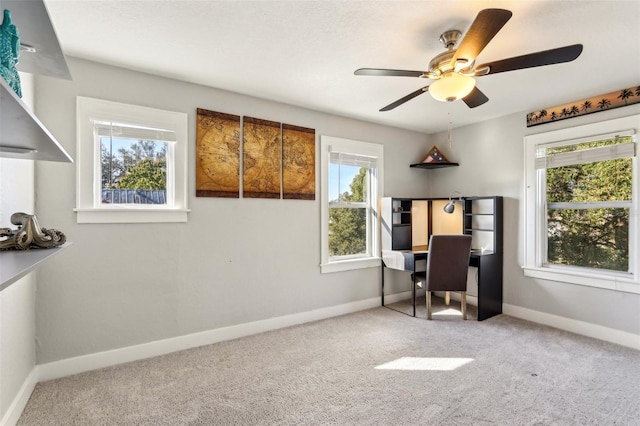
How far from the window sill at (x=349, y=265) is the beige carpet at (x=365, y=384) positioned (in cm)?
79

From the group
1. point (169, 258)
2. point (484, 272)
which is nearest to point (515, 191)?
point (484, 272)

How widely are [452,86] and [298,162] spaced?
76.4 inches

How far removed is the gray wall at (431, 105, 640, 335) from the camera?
3145 millimetres

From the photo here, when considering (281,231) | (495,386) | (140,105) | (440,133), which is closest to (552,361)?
(495,386)

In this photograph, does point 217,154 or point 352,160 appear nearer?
point 217,154

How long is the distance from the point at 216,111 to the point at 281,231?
4.54ft

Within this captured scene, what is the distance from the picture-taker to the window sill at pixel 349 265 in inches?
150

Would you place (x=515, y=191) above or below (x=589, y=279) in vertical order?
above

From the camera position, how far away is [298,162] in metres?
3.63

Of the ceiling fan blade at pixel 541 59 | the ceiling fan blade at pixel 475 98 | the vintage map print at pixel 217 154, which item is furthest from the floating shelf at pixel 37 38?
the ceiling fan blade at pixel 475 98

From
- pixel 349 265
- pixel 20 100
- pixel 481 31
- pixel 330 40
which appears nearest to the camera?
pixel 20 100

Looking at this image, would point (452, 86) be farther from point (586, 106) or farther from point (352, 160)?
point (586, 106)

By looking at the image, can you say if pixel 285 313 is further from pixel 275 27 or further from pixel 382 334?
pixel 275 27

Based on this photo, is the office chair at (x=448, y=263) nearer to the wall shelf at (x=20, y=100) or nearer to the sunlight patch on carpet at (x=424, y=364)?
the sunlight patch on carpet at (x=424, y=364)
